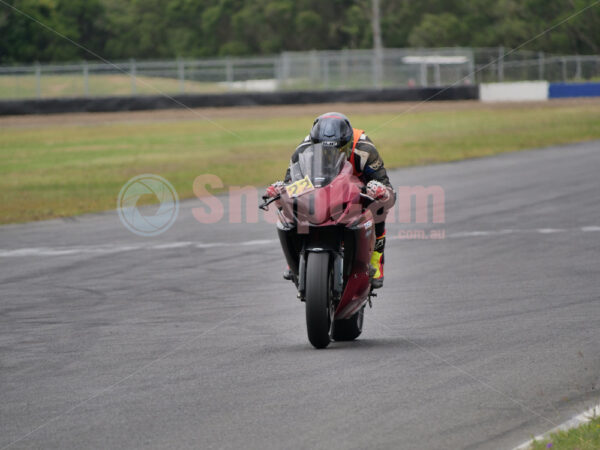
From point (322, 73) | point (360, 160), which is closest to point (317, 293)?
point (360, 160)

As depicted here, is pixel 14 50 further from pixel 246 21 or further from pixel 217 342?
pixel 217 342

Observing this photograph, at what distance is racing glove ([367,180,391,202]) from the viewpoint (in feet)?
22.6

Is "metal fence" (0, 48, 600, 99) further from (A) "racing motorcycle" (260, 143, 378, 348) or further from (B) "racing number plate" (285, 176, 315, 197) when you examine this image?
(B) "racing number plate" (285, 176, 315, 197)

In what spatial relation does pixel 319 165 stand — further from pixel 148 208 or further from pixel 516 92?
pixel 516 92

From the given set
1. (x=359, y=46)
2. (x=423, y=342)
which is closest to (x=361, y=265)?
(x=423, y=342)

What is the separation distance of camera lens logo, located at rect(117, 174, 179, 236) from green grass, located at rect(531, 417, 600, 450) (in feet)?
32.2

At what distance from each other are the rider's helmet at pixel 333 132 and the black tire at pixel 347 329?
1.19 metres

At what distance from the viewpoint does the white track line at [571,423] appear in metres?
4.64

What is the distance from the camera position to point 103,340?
742 cm

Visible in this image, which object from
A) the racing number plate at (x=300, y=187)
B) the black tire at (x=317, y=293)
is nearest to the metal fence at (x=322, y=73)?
the racing number plate at (x=300, y=187)

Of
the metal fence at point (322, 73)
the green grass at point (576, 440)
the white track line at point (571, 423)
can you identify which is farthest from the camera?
the metal fence at point (322, 73)

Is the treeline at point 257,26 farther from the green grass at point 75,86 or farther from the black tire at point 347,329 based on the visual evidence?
the black tire at point 347,329

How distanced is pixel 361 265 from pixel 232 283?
331 cm

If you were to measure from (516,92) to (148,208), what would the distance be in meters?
31.5
